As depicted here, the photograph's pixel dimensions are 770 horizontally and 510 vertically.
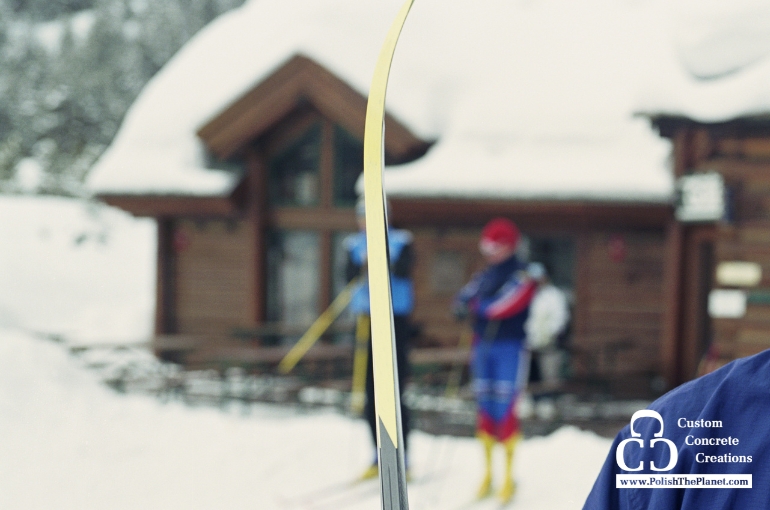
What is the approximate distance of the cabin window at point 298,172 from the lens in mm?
7504

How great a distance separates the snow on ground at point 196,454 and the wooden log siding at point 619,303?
192cm

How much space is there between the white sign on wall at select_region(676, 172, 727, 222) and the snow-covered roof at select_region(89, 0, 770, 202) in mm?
343

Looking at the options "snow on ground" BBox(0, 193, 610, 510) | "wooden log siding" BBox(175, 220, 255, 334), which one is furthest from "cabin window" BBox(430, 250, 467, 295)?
"wooden log siding" BBox(175, 220, 255, 334)

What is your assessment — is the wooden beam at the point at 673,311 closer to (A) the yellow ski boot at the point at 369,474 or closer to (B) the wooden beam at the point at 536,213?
(B) the wooden beam at the point at 536,213

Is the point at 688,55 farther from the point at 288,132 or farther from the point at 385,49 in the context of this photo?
the point at 385,49

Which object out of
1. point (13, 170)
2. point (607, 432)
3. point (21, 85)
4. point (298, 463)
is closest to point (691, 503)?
point (298, 463)

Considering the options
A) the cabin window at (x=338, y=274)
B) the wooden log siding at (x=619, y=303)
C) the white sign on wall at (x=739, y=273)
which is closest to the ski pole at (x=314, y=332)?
the cabin window at (x=338, y=274)

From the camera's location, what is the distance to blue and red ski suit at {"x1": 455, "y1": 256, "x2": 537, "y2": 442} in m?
3.51

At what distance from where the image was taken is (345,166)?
7402mm

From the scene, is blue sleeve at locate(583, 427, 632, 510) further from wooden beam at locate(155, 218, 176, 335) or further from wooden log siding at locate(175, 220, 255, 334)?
wooden beam at locate(155, 218, 176, 335)

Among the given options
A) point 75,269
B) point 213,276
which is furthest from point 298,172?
point 75,269

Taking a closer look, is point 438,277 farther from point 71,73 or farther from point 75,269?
point 71,73

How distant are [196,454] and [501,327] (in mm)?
2303

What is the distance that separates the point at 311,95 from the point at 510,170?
224cm
